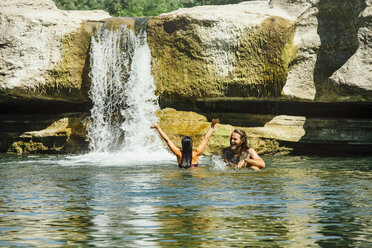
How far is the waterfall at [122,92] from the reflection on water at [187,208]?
17.4ft

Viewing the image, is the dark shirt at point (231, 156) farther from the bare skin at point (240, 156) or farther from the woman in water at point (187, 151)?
the woman in water at point (187, 151)

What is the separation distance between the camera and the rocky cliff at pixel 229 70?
A: 15266 mm

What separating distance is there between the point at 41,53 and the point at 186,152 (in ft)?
21.9

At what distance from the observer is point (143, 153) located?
15477mm

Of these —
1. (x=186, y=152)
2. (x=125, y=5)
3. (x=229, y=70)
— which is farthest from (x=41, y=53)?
(x=125, y=5)

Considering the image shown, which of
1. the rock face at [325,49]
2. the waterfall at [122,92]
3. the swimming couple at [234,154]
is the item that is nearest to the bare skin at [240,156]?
the swimming couple at [234,154]

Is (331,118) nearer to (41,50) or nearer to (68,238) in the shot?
(41,50)

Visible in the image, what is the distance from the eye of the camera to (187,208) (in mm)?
6492

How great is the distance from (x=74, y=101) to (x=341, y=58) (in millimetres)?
7180

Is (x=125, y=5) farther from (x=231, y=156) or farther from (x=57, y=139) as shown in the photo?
(x=231, y=156)

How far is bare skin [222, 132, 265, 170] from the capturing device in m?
10.7

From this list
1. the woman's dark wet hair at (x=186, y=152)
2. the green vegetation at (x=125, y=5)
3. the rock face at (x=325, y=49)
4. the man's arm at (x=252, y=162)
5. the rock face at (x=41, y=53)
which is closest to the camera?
the man's arm at (x=252, y=162)

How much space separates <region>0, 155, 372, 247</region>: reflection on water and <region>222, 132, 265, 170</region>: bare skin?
0.37 metres

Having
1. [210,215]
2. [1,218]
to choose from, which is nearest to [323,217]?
[210,215]
